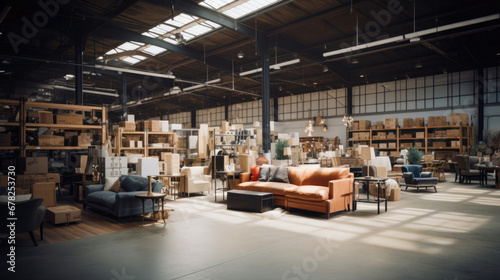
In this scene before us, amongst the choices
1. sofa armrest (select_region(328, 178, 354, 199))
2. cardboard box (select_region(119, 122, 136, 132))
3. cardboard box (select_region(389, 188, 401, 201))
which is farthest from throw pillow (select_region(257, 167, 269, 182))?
cardboard box (select_region(119, 122, 136, 132))

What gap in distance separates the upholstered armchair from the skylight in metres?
5.38

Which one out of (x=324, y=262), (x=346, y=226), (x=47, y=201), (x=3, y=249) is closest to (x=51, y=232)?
(x=3, y=249)

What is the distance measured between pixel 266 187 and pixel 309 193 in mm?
1160

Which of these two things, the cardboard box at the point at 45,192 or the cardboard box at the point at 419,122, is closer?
the cardboard box at the point at 45,192

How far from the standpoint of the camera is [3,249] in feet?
13.4

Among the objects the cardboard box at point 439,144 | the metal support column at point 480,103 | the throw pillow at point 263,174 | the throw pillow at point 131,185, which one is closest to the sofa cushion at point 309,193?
the throw pillow at point 263,174

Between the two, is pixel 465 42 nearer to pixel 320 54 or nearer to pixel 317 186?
pixel 320 54

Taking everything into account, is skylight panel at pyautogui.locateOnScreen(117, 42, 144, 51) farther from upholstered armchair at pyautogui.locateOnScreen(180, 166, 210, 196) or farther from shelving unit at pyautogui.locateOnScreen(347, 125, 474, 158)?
shelving unit at pyautogui.locateOnScreen(347, 125, 474, 158)

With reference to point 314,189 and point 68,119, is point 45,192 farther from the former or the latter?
point 314,189

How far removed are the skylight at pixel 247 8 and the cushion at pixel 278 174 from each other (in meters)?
5.49

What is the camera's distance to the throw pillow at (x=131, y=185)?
613 centimetres

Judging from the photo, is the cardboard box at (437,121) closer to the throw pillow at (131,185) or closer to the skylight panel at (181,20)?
the skylight panel at (181,20)

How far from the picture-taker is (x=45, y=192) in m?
6.46

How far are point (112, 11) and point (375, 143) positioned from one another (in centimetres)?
1491
